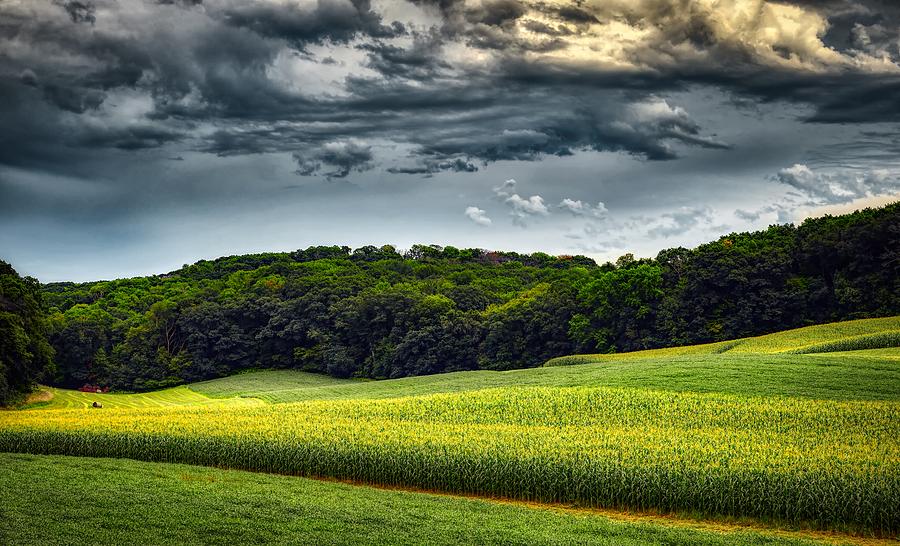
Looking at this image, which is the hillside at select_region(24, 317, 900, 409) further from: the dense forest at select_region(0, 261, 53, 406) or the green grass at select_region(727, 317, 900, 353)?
the dense forest at select_region(0, 261, 53, 406)

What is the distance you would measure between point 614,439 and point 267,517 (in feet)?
43.5

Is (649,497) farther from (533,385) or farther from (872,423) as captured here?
(533,385)

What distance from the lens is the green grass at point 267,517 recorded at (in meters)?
17.8

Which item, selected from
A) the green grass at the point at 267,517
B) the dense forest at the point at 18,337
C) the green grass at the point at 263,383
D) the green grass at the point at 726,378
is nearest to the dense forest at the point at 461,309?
the dense forest at the point at 18,337

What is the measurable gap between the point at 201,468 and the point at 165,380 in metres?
75.1

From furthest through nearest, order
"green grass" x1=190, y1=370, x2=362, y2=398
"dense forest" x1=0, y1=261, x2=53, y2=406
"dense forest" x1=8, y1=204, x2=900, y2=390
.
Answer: "green grass" x1=190, y1=370, x2=362, y2=398 → "dense forest" x1=8, y1=204, x2=900, y2=390 → "dense forest" x1=0, y1=261, x2=53, y2=406

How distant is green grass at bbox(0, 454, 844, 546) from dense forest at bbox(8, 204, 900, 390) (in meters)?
42.2

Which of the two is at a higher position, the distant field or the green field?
the distant field

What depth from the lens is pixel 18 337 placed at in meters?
52.6

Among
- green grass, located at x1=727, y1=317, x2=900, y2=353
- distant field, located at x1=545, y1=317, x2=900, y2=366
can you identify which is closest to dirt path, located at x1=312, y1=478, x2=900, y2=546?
distant field, located at x1=545, y1=317, x2=900, y2=366

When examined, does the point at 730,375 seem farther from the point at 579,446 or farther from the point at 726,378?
the point at 579,446

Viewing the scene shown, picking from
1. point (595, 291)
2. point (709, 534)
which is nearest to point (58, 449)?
point (709, 534)

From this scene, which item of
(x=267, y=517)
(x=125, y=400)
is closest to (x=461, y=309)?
(x=125, y=400)

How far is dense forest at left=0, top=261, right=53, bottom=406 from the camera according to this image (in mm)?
52500
